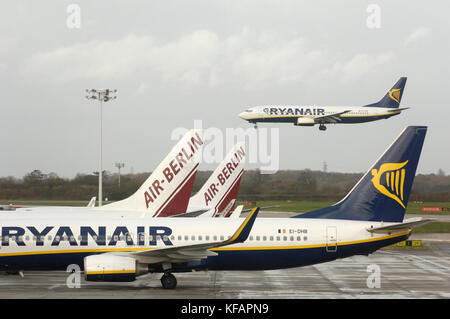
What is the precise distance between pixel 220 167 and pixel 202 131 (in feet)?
42.0

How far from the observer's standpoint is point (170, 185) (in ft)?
108

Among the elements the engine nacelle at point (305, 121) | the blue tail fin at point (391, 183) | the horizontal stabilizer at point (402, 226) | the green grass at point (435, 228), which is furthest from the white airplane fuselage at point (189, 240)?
the engine nacelle at point (305, 121)

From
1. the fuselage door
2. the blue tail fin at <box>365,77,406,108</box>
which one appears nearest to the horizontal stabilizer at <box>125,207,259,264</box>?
the fuselage door

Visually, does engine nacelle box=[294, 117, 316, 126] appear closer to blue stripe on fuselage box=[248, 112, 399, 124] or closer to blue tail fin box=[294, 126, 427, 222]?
blue stripe on fuselage box=[248, 112, 399, 124]

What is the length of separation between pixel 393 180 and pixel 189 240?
934 centimetres

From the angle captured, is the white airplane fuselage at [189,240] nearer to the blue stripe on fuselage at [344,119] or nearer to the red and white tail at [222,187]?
the red and white tail at [222,187]

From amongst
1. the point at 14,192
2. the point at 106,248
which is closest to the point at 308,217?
the point at 106,248

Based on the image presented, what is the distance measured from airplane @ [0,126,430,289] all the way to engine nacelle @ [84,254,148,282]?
40 millimetres

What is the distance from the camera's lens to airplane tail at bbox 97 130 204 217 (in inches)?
1277

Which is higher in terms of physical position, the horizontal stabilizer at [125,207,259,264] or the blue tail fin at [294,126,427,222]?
the blue tail fin at [294,126,427,222]

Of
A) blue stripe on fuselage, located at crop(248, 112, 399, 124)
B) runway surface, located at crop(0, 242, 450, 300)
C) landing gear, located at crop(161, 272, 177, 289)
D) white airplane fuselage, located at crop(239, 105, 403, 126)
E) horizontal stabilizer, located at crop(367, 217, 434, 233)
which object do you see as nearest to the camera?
horizontal stabilizer, located at crop(367, 217, 434, 233)

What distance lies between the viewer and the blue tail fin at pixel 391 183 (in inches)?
1062
